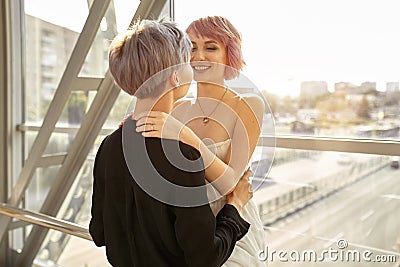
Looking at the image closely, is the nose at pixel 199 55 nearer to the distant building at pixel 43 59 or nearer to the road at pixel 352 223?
the road at pixel 352 223

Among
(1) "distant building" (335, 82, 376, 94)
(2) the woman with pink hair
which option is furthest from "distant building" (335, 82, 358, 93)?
(2) the woman with pink hair

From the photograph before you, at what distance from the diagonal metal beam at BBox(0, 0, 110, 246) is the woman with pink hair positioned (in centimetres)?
124

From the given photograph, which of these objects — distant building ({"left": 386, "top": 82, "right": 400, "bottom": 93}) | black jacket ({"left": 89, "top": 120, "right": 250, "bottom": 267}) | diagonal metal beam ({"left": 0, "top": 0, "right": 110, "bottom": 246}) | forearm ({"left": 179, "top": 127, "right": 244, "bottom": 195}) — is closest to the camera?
black jacket ({"left": 89, "top": 120, "right": 250, "bottom": 267})

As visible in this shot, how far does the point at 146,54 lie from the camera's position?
119cm

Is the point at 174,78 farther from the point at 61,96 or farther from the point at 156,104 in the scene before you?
the point at 61,96

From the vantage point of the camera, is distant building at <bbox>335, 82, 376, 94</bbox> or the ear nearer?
the ear

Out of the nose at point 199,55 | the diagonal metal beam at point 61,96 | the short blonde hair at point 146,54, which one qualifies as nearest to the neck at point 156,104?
the short blonde hair at point 146,54

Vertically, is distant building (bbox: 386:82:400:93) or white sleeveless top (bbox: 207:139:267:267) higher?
distant building (bbox: 386:82:400:93)

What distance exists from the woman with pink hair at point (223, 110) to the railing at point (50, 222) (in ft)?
2.93

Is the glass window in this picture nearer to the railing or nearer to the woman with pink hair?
the woman with pink hair

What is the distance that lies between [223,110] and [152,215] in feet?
1.42

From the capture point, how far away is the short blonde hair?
46.9 inches

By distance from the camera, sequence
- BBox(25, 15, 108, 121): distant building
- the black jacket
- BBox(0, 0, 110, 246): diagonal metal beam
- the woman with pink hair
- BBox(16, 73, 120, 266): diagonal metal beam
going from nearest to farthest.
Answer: the black jacket → the woman with pink hair → BBox(0, 0, 110, 246): diagonal metal beam → BBox(16, 73, 120, 266): diagonal metal beam → BBox(25, 15, 108, 121): distant building

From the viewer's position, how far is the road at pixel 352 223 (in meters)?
2.09
